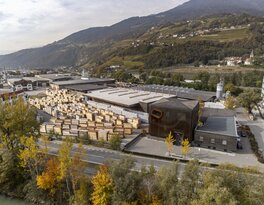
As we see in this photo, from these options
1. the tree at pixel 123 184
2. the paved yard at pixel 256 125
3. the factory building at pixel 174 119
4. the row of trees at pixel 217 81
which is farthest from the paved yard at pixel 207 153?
the row of trees at pixel 217 81

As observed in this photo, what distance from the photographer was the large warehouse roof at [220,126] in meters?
36.4

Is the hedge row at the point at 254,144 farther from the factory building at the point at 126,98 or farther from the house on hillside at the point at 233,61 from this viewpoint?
the house on hillside at the point at 233,61

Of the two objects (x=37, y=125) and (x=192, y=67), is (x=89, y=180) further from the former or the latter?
(x=192, y=67)

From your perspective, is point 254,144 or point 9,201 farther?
point 254,144

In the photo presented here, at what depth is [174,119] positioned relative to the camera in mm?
37781

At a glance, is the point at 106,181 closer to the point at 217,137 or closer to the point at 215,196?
the point at 215,196

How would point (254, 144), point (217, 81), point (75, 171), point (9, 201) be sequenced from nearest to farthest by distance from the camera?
point (75, 171) < point (9, 201) < point (254, 144) < point (217, 81)

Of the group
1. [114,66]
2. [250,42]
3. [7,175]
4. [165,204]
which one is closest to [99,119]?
[7,175]

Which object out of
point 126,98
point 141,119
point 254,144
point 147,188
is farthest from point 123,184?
point 126,98

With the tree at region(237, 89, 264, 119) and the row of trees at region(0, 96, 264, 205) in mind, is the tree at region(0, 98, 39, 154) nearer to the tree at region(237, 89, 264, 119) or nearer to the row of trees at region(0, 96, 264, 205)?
the row of trees at region(0, 96, 264, 205)

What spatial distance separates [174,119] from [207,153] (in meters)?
7.07

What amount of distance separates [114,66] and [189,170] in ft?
441

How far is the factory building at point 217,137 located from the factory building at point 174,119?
4.70ft

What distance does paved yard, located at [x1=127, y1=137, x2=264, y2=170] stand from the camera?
32469 millimetres
